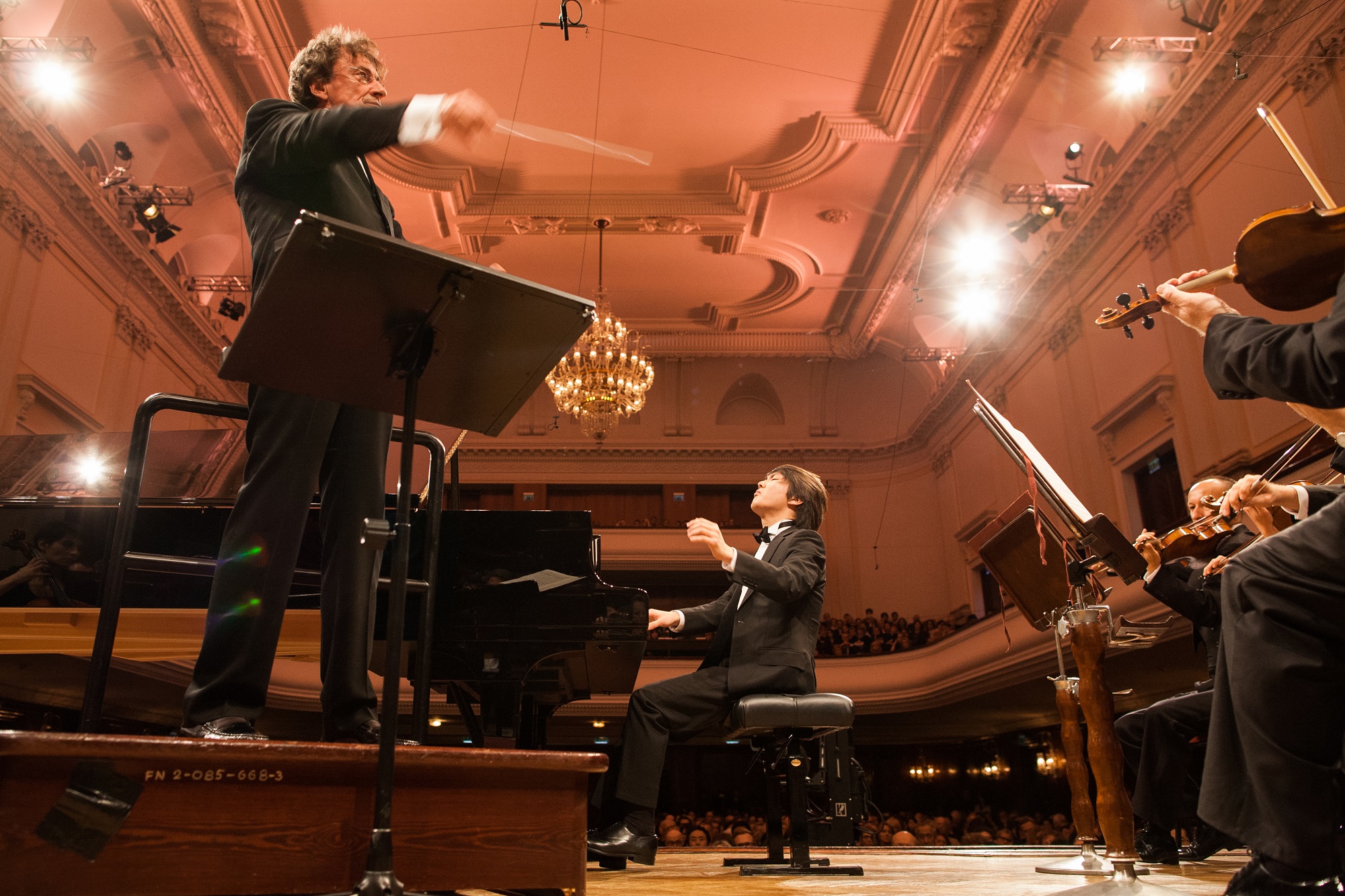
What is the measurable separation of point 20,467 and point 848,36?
24.3ft

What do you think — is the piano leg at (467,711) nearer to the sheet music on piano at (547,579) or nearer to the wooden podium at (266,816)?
the sheet music on piano at (547,579)

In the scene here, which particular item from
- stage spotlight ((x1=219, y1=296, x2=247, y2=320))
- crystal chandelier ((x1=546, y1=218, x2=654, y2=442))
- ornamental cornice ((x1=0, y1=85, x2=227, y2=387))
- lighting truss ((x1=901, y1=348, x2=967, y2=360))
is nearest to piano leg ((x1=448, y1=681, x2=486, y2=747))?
crystal chandelier ((x1=546, y1=218, x2=654, y2=442))

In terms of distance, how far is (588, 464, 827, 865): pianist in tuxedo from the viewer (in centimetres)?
289

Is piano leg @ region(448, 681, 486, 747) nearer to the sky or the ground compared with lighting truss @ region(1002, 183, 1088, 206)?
nearer to the ground

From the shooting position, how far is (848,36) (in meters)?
8.50

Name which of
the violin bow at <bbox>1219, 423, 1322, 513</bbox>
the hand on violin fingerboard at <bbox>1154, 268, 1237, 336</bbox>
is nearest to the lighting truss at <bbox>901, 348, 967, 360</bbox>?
the violin bow at <bbox>1219, 423, 1322, 513</bbox>

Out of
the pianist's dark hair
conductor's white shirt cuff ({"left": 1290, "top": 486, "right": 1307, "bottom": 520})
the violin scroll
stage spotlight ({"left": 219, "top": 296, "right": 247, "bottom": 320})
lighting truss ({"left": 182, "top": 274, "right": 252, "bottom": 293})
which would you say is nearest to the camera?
conductor's white shirt cuff ({"left": 1290, "top": 486, "right": 1307, "bottom": 520})

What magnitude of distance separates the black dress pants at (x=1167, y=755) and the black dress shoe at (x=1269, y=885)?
7.55ft

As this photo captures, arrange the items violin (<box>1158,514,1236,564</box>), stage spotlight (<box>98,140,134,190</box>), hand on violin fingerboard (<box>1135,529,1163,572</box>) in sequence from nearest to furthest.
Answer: hand on violin fingerboard (<box>1135,529,1163,572</box>), violin (<box>1158,514,1236,564</box>), stage spotlight (<box>98,140,134,190</box>)

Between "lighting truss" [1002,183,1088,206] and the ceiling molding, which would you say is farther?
"lighting truss" [1002,183,1088,206]

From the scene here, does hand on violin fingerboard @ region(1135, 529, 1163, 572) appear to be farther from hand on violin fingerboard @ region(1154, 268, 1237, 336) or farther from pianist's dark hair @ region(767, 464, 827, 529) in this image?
hand on violin fingerboard @ region(1154, 268, 1237, 336)

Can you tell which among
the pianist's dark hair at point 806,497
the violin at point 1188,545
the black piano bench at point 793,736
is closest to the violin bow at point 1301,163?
the black piano bench at point 793,736

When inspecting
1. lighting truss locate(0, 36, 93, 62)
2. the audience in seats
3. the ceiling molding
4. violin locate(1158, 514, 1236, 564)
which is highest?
the ceiling molding

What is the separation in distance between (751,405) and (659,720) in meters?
12.8
